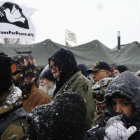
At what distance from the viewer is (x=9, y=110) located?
1.86m

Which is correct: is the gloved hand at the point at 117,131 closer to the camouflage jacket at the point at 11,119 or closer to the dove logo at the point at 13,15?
the camouflage jacket at the point at 11,119

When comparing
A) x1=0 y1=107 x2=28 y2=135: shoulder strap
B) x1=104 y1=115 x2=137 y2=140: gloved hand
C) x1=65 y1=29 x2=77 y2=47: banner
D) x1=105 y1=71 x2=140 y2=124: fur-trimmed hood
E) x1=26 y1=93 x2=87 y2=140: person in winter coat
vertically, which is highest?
x1=26 y1=93 x2=87 y2=140: person in winter coat

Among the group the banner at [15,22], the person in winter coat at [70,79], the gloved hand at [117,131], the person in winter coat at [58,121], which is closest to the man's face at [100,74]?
the person in winter coat at [70,79]

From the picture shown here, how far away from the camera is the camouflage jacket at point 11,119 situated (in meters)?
1.76

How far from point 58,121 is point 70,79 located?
178 cm

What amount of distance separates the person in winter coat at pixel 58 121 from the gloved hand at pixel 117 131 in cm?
35

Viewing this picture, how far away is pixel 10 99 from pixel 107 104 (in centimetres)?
77

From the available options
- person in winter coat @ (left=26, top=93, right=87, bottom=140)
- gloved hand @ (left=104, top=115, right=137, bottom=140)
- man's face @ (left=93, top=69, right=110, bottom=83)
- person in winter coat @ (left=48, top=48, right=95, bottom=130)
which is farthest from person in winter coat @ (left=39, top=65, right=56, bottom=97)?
person in winter coat @ (left=26, top=93, right=87, bottom=140)

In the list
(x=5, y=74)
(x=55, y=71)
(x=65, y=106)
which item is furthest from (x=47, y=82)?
(x=65, y=106)

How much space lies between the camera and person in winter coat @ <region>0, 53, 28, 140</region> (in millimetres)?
1771

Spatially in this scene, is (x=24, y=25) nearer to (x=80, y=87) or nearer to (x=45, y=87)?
(x=45, y=87)

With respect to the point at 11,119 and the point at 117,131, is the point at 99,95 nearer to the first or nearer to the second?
the point at 117,131

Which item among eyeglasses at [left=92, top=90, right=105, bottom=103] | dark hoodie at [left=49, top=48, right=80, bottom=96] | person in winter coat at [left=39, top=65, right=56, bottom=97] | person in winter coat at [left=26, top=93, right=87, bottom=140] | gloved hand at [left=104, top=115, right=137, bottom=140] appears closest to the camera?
person in winter coat at [left=26, top=93, right=87, bottom=140]

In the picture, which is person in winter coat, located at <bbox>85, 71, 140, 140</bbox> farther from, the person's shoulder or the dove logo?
the dove logo
